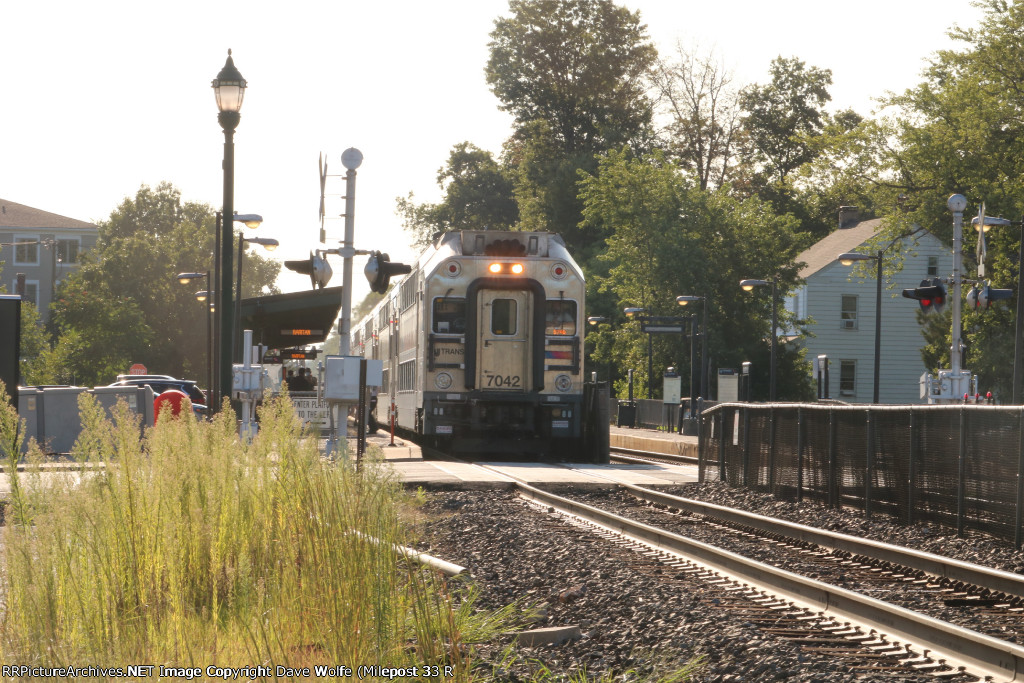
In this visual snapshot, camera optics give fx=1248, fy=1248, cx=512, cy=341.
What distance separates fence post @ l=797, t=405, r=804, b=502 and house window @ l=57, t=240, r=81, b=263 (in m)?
88.8

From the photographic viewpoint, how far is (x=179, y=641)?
492cm

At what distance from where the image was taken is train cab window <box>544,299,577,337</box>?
23.9 metres

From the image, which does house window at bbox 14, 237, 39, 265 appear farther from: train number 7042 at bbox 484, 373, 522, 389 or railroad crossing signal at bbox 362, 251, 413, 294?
railroad crossing signal at bbox 362, 251, 413, 294

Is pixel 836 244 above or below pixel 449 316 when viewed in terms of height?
above

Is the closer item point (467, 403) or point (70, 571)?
point (70, 571)

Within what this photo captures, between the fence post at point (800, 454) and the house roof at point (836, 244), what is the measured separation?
4744cm

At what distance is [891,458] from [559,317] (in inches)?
423

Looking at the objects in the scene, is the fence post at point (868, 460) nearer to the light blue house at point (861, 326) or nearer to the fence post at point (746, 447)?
the fence post at point (746, 447)

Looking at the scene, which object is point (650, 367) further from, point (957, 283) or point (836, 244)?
point (957, 283)

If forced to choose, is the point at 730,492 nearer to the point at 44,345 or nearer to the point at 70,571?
the point at 70,571

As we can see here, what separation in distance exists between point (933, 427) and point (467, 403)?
1209 cm

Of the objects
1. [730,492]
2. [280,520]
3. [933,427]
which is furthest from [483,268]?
[280,520]

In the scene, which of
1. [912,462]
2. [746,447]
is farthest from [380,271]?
[912,462]

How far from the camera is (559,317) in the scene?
2400 cm
